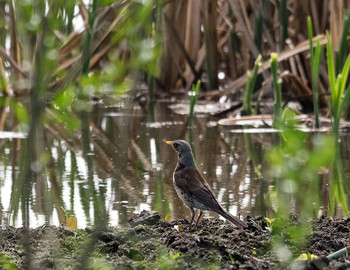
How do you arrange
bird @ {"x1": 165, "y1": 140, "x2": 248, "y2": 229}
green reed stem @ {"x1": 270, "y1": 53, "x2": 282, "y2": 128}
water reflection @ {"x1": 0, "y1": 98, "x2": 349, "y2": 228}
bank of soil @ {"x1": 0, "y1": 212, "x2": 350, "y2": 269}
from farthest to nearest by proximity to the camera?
green reed stem @ {"x1": 270, "y1": 53, "x2": 282, "y2": 128} < water reflection @ {"x1": 0, "y1": 98, "x2": 349, "y2": 228} < bird @ {"x1": 165, "y1": 140, "x2": 248, "y2": 229} < bank of soil @ {"x1": 0, "y1": 212, "x2": 350, "y2": 269}

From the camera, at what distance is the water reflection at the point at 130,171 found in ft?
16.0

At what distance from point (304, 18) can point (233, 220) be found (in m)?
5.86

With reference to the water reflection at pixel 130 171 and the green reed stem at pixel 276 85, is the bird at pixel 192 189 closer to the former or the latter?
the water reflection at pixel 130 171

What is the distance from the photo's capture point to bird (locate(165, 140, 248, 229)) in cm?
436

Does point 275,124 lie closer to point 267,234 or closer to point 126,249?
point 267,234

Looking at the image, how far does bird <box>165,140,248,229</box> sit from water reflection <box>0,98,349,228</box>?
0.32 meters

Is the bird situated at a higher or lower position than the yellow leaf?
higher

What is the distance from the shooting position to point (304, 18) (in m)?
9.62

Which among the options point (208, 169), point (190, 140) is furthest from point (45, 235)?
point (190, 140)

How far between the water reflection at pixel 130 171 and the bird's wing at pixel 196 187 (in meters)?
0.33

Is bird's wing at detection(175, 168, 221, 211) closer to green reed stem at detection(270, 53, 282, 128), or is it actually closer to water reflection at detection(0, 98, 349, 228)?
water reflection at detection(0, 98, 349, 228)

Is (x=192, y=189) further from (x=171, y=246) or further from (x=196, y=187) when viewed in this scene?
(x=171, y=246)

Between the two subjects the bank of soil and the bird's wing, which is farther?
the bird's wing

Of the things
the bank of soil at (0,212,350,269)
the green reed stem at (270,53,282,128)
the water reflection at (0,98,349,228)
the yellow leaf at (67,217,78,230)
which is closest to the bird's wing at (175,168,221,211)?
the bank of soil at (0,212,350,269)
